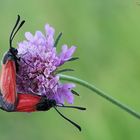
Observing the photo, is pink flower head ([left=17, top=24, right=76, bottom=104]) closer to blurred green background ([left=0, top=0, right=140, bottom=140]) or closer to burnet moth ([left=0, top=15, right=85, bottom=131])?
burnet moth ([left=0, top=15, right=85, bottom=131])

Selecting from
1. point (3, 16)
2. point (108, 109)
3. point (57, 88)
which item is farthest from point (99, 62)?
point (57, 88)

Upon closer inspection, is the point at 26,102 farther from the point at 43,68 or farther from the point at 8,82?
the point at 43,68

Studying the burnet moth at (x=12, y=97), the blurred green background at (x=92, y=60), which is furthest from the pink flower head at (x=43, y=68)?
the blurred green background at (x=92, y=60)

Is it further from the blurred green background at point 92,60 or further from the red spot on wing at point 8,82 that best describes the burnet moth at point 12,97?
the blurred green background at point 92,60

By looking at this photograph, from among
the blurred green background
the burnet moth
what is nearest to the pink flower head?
the burnet moth

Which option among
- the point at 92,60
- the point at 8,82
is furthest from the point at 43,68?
the point at 92,60

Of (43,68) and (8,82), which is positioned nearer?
(8,82)

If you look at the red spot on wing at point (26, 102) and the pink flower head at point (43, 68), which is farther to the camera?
the pink flower head at point (43, 68)
